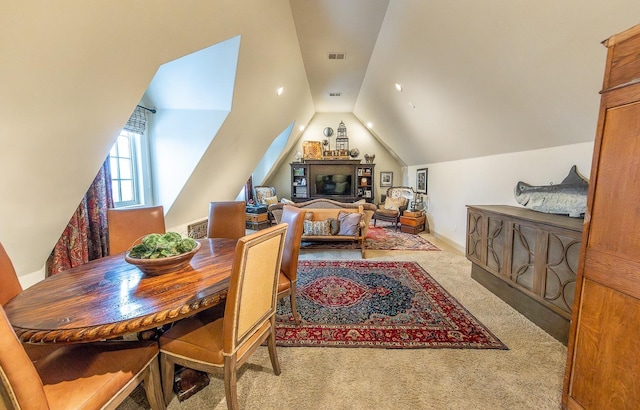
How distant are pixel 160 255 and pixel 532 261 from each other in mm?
2890

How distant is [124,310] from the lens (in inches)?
43.6

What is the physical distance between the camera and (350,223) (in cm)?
401

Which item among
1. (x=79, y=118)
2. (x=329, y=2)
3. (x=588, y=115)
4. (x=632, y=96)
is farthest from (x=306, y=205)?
(x=632, y=96)

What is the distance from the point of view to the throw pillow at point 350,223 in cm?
399

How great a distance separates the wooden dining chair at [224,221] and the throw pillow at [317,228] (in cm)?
144

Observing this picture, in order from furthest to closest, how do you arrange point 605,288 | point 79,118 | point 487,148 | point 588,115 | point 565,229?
point 487,148 → point 588,115 → point 565,229 → point 79,118 → point 605,288

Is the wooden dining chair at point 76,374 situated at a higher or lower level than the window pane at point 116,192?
lower

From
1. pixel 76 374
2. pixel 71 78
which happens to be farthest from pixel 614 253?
pixel 71 78

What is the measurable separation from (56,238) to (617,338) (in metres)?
3.68

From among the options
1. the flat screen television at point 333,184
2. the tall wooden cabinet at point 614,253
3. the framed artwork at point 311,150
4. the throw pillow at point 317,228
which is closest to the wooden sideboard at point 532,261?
the tall wooden cabinet at point 614,253

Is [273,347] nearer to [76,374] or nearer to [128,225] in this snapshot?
[76,374]

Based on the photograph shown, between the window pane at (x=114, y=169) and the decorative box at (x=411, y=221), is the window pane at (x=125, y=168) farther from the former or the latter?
the decorative box at (x=411, y=221)

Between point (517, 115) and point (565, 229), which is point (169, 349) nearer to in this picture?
point (565, 229)

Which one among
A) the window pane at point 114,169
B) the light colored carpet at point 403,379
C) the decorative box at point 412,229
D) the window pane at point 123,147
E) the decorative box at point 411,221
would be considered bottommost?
the light colored carpet at point 403,379
